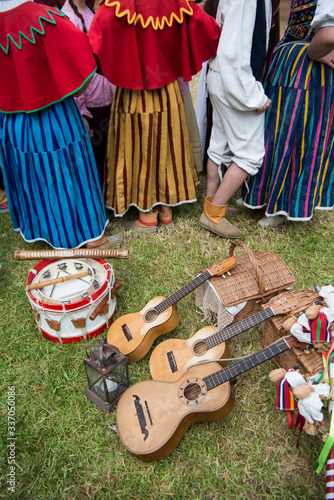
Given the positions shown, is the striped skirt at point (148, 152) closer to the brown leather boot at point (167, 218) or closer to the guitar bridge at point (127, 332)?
the brown leather boot at point (167, 218)

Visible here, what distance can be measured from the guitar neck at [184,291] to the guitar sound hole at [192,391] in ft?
1.51

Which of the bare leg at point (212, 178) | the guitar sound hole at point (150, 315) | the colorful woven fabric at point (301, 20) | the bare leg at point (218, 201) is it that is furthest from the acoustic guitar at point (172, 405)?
the colorful woven fabric at point (301, 20)

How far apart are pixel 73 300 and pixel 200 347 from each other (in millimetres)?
669

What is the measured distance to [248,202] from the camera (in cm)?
275

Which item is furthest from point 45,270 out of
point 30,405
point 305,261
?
point 305,261

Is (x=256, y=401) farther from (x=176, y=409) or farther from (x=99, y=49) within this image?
(x=99, y=49)

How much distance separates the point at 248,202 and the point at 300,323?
141 cm

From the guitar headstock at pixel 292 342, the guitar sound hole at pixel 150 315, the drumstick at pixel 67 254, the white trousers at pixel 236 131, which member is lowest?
the guitar sound hole at pixel 150 315

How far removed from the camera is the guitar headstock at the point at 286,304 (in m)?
1.63

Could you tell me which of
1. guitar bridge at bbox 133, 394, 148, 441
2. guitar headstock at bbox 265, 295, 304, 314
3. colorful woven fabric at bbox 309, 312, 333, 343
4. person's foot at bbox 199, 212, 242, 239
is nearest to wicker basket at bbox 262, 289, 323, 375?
guitar headstock at bbox 265, 295, 304, 314

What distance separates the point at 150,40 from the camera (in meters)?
2.11

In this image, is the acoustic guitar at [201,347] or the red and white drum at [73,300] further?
the red and white drum at [73,300]

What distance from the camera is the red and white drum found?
1825mm

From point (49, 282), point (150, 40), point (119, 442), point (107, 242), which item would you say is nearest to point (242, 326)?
point (119, 442)
